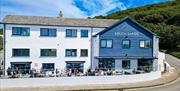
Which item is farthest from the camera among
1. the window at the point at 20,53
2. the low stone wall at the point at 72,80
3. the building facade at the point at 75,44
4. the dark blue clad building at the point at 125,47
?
the dark blue clad building at the point at 125,47

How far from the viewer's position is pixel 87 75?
33156 millimetres

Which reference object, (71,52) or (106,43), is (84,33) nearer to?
(71,52)

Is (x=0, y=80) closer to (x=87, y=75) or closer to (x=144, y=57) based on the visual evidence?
(x=87, y=75)

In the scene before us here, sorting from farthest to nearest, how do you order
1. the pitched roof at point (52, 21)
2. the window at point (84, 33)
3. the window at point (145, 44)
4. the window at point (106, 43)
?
1. the window at point (145, 44)
2. the window at point (106, 43)
3. the window at point (84, 33)
4. the pitched roof at point (52, 21)

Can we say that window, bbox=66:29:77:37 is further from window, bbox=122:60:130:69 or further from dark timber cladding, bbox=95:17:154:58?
window, bbox=122:60:130:69

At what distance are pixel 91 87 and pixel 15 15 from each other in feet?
51.1

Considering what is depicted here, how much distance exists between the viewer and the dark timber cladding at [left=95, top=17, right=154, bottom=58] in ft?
142

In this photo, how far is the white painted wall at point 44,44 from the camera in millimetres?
38875

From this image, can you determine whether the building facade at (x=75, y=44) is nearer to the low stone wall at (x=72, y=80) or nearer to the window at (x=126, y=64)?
the window at (x=126, y=64)

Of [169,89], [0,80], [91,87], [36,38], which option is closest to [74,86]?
[91,87]

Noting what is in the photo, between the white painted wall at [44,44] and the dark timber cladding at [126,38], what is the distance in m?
1.84

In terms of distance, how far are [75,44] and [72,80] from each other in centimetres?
1128

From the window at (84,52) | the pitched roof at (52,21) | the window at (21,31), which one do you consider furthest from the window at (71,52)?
the window at (21,31)

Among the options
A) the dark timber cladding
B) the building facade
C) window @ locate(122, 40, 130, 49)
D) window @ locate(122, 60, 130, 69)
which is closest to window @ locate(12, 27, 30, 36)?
the building facade
